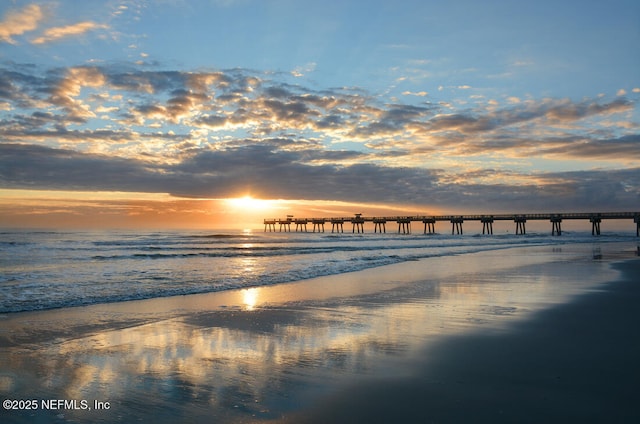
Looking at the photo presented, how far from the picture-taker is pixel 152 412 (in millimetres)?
4527

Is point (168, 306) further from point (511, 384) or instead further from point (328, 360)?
point (511, 384)

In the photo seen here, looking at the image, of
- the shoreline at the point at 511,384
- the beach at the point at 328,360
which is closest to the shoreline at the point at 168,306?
the beach at the point at 328,360

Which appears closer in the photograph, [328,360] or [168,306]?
[328,360]

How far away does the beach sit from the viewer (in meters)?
4.58

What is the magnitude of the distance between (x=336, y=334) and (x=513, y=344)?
2.80 metres

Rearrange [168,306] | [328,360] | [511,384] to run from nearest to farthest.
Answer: [511,384], [328,360], [168,306]

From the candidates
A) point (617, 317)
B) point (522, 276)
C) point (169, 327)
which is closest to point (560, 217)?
point (522, 276)

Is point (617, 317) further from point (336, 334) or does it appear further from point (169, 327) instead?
point (169, 327)

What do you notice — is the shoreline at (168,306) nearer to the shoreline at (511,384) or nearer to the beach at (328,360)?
the beach at (328,360)

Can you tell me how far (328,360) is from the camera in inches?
248

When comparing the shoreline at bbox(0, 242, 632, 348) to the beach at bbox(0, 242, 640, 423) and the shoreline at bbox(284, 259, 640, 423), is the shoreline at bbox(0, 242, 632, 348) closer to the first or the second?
the beach at bbox(0, 242, 640, 423)

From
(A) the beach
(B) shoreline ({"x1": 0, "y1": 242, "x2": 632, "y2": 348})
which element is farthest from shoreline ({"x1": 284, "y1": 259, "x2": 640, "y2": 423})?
(B) shoreline ({"x1": 0, "y1": 242, "x2": 632, "y2": 348})

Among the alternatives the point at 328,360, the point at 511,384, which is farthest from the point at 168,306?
Result: the point at 511,384

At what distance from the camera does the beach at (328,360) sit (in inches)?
180
